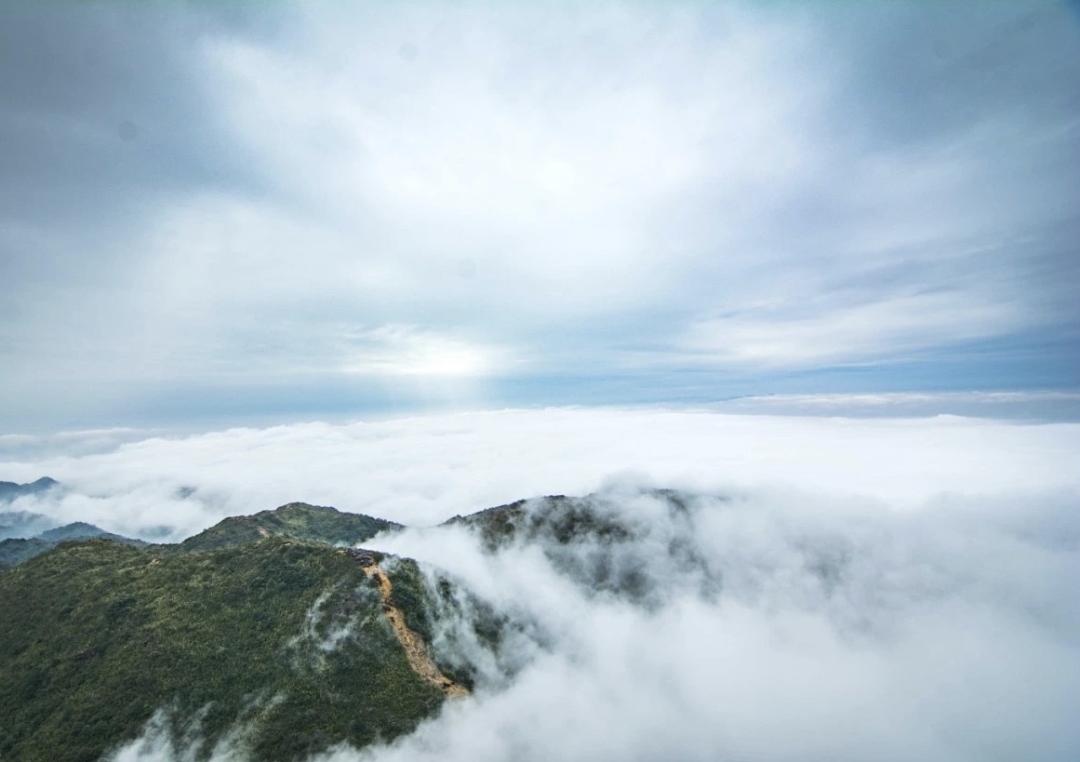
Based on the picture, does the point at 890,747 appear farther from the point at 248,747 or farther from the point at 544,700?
the point at 248,747

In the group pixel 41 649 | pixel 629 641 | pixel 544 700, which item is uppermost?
pixel 41 649

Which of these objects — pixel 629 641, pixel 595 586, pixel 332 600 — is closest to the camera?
pixel 332 600

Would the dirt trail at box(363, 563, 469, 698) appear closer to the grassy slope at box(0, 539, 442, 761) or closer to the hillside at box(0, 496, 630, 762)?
the hillside at box(0, 496, 630, 762)

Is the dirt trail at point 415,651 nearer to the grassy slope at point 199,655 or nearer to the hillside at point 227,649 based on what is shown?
the hillside at point 227,649

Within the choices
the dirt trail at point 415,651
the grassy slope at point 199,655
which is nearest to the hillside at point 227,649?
the grassy slope at point 199,655

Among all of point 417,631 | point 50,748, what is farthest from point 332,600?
point 50,748

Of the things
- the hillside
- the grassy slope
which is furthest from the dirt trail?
the grassy slope
